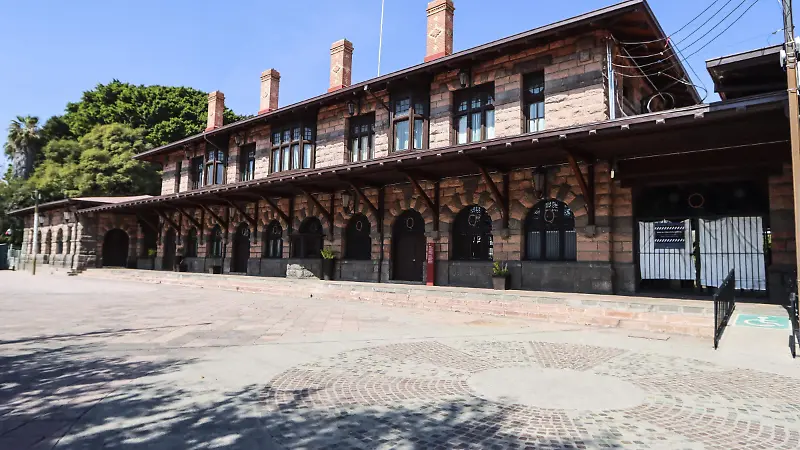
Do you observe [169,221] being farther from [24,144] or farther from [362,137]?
[24,144]

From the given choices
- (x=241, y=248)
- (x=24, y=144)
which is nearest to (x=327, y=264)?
(x=241, y=248)

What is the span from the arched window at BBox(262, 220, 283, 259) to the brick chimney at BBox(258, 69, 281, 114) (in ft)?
21.1

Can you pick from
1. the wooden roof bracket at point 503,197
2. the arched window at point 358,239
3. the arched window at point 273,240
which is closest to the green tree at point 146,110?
the arched window at point 273,240

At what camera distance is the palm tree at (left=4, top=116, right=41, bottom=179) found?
148ft

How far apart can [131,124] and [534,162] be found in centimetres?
4302

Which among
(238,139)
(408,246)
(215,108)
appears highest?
(215,108)

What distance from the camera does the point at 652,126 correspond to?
9.34 metres

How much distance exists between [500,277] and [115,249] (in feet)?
92.4

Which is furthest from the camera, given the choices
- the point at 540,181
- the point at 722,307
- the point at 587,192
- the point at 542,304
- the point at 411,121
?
the point at 411,121

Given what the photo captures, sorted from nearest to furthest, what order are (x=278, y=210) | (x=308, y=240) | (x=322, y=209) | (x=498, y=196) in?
(x=498, y=196)
(x=322, y=209)
(x=278, y=210)
(x=308, y=240)

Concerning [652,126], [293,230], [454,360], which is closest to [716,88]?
[652,126]

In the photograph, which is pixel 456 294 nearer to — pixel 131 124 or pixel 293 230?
pixel 293 230

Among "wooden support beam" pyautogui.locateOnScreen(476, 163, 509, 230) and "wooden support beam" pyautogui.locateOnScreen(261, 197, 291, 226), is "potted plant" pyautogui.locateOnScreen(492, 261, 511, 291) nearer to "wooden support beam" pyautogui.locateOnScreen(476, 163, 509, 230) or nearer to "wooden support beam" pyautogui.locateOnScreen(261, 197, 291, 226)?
"wooden support beam" pyautogui.locateOnScreen(476, 163, 509, 230)

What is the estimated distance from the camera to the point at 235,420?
3816mm
